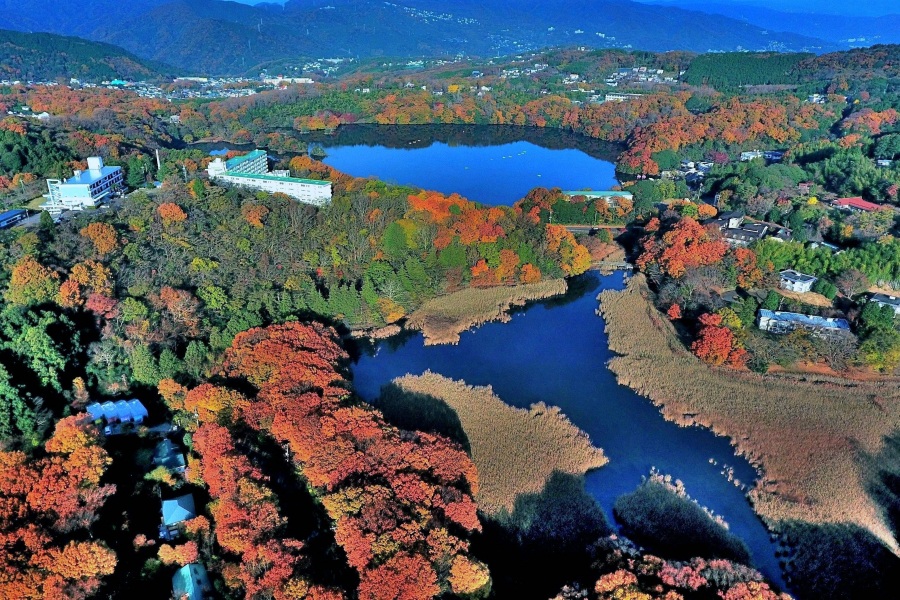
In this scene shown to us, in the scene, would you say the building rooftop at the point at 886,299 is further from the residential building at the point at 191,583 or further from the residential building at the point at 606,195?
the residential building at the point at 191,583

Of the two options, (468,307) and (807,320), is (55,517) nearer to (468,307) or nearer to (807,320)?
(468,307)

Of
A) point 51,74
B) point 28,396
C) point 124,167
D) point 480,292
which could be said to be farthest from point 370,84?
point 28,396

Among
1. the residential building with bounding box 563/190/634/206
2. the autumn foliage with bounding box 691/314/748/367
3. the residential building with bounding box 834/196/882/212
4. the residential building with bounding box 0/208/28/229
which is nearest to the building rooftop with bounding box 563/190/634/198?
the residential building with bounding box 563/190/634/206

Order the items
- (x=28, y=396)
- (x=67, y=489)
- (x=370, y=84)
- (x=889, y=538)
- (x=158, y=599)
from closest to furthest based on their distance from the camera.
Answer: (x=158, y=599)
(x=67, y=489)
(x=889, y=538)
(x=28, y=396)
(x=370, y=84)

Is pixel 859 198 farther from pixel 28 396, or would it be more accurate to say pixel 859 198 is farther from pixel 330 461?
pixel 28 396

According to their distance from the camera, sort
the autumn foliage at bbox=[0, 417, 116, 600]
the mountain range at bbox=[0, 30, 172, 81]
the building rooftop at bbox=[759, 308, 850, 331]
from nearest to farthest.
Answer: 1. the autumn foliage at bbox=[0, 417, 116, 600]
2. the building rooftop at bbox=[759, 308, 850, 331]
3. the mountain range at bbox=[0, 30, 172, 81]

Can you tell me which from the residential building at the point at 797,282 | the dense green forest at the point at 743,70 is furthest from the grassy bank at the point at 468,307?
the dense green forest at the point at 743,70

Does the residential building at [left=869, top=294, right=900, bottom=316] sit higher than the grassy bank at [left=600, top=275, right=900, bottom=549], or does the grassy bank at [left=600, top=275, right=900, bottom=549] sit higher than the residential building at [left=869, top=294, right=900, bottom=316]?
the residential building at [left=869, top=294, right=900, bottom=316]

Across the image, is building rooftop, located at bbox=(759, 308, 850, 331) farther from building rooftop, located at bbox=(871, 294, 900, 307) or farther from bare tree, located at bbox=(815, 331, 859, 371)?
building rooftop, located at bbox=(871, 294, 900, 307)
